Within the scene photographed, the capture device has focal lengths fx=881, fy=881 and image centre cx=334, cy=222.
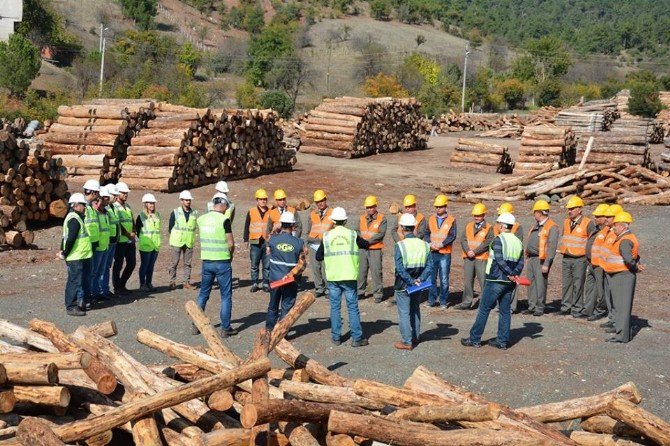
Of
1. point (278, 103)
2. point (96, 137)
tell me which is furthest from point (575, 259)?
point (278, 103)

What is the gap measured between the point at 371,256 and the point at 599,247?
144 inches

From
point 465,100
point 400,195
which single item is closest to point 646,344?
point 400,195

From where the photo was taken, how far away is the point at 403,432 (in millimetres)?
6816

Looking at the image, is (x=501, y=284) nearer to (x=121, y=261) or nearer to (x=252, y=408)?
(x=252, y=408)

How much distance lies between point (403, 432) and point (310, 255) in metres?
8.65

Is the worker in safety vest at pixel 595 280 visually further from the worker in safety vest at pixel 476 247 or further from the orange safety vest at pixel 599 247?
the worker in safety vest at pixel 476 247

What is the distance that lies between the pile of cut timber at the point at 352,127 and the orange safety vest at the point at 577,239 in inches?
865

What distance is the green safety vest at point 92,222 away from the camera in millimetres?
12828

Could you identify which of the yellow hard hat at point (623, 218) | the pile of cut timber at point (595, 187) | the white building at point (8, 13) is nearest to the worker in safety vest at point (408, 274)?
the yellow hard hat at point (623, 218)

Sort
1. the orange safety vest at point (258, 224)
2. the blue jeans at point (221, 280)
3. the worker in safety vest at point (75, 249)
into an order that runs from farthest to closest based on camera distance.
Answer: the orange safety vest at point (258, 224) → the worker in safety vest at point (75, 249) → the blue jeans at point (221, 280)

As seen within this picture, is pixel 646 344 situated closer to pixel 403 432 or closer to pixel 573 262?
pixel 573 262

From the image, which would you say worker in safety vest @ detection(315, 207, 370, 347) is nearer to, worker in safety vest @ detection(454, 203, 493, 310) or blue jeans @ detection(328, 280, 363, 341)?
blue jeans @ detection(328, 280, 363, 341)

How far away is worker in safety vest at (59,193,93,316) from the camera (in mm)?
12324

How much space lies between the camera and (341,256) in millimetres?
11211
